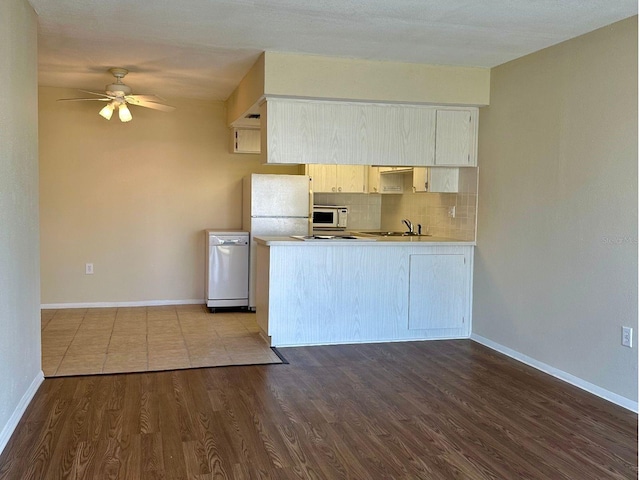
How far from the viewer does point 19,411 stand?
321 centimetres

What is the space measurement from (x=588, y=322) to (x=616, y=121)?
133 cm

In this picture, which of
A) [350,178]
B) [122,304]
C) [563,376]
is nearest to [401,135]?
[350,178]

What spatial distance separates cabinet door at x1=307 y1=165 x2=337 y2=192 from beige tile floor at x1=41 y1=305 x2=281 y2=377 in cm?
178

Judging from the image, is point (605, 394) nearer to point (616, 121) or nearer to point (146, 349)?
point (616, 121)

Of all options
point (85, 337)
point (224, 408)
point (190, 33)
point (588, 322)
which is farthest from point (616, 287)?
point (85, 337)

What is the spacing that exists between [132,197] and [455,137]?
3.76 meters

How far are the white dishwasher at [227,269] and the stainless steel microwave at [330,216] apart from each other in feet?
3.37

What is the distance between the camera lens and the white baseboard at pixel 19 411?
2.85m

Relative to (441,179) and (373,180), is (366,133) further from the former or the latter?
(373,180)

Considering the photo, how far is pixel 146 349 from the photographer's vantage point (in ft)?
15.6

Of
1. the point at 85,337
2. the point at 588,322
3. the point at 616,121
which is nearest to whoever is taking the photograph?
the point at 616,121

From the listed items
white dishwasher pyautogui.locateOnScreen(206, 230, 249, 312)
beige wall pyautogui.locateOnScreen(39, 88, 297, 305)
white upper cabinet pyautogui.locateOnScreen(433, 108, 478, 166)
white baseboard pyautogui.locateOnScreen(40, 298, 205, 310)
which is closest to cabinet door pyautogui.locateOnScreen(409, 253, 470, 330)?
white upper cabinet pyautogui.locateOnScreen(433, 108, 478, 166)

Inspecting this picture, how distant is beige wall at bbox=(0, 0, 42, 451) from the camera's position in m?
2.92

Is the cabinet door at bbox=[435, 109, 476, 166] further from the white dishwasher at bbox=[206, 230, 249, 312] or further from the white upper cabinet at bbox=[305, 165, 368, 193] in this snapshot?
the white dishwasher at bbox=[206, 230, 249, 312]
